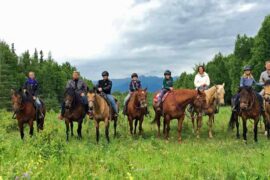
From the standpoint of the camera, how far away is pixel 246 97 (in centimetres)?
1688

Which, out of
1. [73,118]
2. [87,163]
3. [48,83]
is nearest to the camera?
[87,163]

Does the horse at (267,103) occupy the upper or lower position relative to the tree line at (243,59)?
lower

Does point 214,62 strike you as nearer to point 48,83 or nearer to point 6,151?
point 48,83

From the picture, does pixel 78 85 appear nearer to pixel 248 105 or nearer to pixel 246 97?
pixel 246 97

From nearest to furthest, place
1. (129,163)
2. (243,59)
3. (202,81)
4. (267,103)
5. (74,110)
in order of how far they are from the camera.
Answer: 1. (129,163)
2. (267,103)
3. (74,110)
4. (202,81)
5. (243,59)

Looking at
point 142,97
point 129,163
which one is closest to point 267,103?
point 142,97

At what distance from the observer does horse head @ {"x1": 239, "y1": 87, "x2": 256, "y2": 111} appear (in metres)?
16.7

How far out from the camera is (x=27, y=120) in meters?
17.7

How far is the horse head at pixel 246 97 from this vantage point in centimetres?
1672

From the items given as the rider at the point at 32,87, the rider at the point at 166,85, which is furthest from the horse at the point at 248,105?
the rider at the point at 32,87

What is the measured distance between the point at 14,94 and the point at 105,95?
428cm

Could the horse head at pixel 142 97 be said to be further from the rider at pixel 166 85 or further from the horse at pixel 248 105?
the horse at pixel 248 105

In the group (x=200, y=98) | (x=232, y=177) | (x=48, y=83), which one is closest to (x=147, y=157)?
(x=232, y=177)

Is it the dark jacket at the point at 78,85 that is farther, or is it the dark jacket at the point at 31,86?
the dark jacket at the point at 78,85
